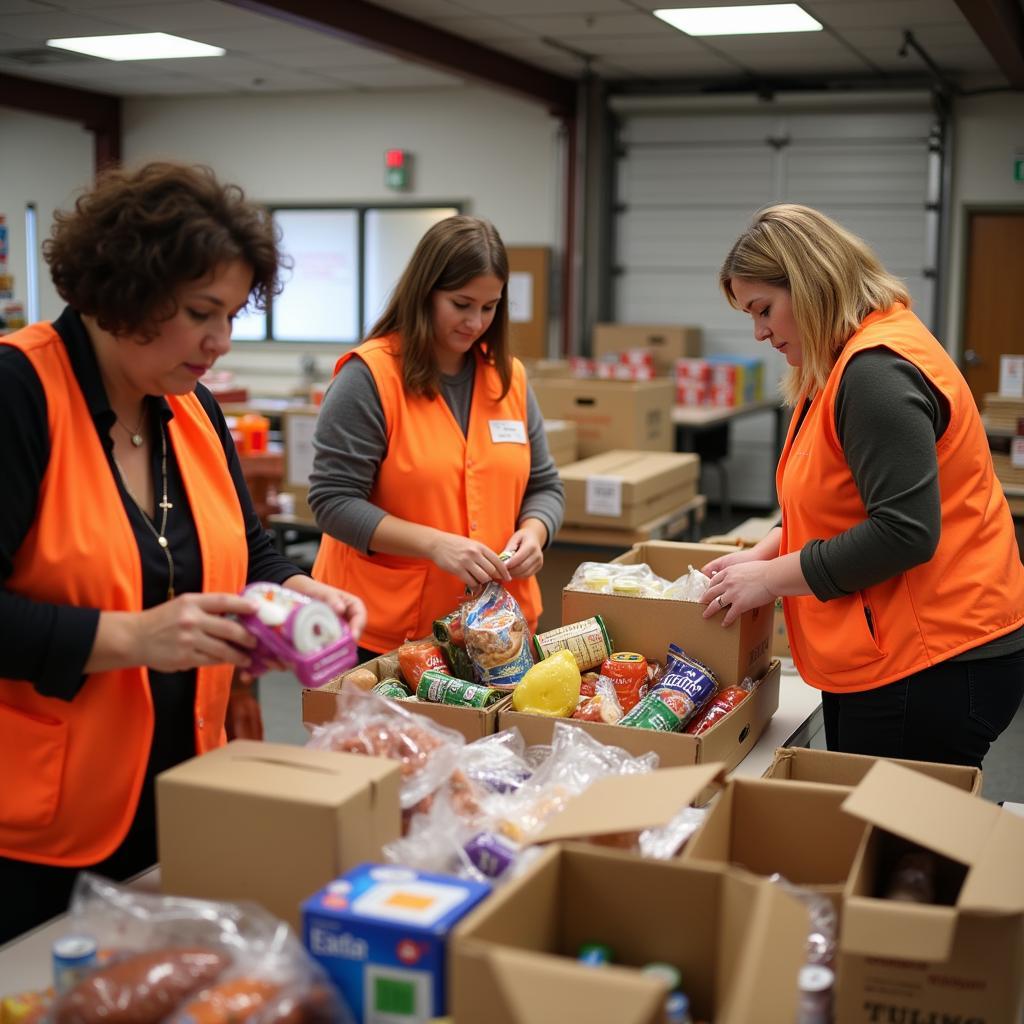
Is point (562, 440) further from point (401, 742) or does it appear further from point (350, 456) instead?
point (401, 742)

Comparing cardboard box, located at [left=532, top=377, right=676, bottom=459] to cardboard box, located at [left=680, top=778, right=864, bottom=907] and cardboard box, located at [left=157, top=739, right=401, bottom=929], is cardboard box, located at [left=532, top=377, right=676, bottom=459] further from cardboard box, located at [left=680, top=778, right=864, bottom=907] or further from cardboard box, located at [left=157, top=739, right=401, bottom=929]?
cardboard box, located at [left=157, top=739, right=401, bottom=929]

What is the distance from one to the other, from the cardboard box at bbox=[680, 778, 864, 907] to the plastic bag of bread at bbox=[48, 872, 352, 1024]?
60cm

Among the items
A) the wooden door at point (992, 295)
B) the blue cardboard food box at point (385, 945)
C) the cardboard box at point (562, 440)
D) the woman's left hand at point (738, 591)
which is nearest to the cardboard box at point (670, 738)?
the woman's left hand at point (738, 591)

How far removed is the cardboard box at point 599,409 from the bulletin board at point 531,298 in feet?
12.4

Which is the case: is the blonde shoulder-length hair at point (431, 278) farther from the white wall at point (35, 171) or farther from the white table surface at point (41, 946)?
the white wall at point (35, 171)

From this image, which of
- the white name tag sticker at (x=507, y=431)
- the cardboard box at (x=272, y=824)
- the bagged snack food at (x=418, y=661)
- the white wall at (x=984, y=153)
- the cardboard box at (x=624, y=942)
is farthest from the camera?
the white wall at (x=984, y=153)

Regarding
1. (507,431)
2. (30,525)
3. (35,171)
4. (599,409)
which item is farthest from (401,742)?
(35,171)

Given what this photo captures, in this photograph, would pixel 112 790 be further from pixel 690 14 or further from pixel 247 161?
pixel 247 161

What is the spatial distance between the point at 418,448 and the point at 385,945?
1.44 metres

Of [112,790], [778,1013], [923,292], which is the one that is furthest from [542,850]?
[923,292]

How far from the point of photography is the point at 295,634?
1384 mm

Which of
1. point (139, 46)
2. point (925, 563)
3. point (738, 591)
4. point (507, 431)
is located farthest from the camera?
point (139, 46)

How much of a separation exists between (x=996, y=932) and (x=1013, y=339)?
7.98 metres

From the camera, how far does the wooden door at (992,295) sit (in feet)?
27.2
